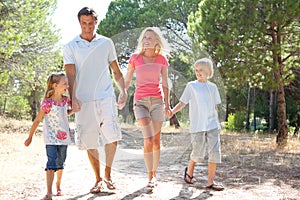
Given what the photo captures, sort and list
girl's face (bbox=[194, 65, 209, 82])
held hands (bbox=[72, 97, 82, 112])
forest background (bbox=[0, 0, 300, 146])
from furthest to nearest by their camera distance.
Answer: forest background (bbox=[0, 0, 300, 146]), girl's face (bbox=[194, 65, 209, 82]), held hands (bbox=[72, 97, 82, 112])

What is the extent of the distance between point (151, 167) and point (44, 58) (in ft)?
36.8

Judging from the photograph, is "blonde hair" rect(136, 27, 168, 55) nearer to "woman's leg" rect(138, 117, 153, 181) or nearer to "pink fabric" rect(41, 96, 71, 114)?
"woman's leg" rect(138, 117, 153, 181)

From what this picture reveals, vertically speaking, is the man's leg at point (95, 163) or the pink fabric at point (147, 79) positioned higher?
the pink fabric at point (147, 79)

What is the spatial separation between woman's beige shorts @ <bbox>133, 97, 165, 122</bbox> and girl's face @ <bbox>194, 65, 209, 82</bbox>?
1.88ft

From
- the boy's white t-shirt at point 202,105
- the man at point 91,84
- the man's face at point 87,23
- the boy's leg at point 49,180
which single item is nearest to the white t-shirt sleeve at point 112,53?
the man at point 91,84

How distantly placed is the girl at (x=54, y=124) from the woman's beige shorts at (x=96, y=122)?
142 mm

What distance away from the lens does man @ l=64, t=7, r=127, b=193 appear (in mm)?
3947

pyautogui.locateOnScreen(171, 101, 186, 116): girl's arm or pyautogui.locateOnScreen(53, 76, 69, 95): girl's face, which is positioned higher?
pyautogui.locateOnScreen(53, 76, 69, 95): girl's face

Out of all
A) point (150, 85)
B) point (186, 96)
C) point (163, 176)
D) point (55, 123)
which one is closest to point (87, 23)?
point (150, 85)

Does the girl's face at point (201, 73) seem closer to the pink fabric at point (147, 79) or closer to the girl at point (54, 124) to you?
the pink fabric at point (147, 79)

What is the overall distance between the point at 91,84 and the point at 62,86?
1.00 feet

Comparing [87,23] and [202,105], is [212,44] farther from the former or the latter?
[87,23]

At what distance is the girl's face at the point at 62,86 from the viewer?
13.1ft

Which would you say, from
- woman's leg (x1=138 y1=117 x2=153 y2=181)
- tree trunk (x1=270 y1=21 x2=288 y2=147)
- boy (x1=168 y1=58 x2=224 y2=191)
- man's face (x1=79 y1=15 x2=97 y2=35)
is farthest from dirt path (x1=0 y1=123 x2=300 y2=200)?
tree trunk (x1=270 y1=21 x2=288 y2=147)
